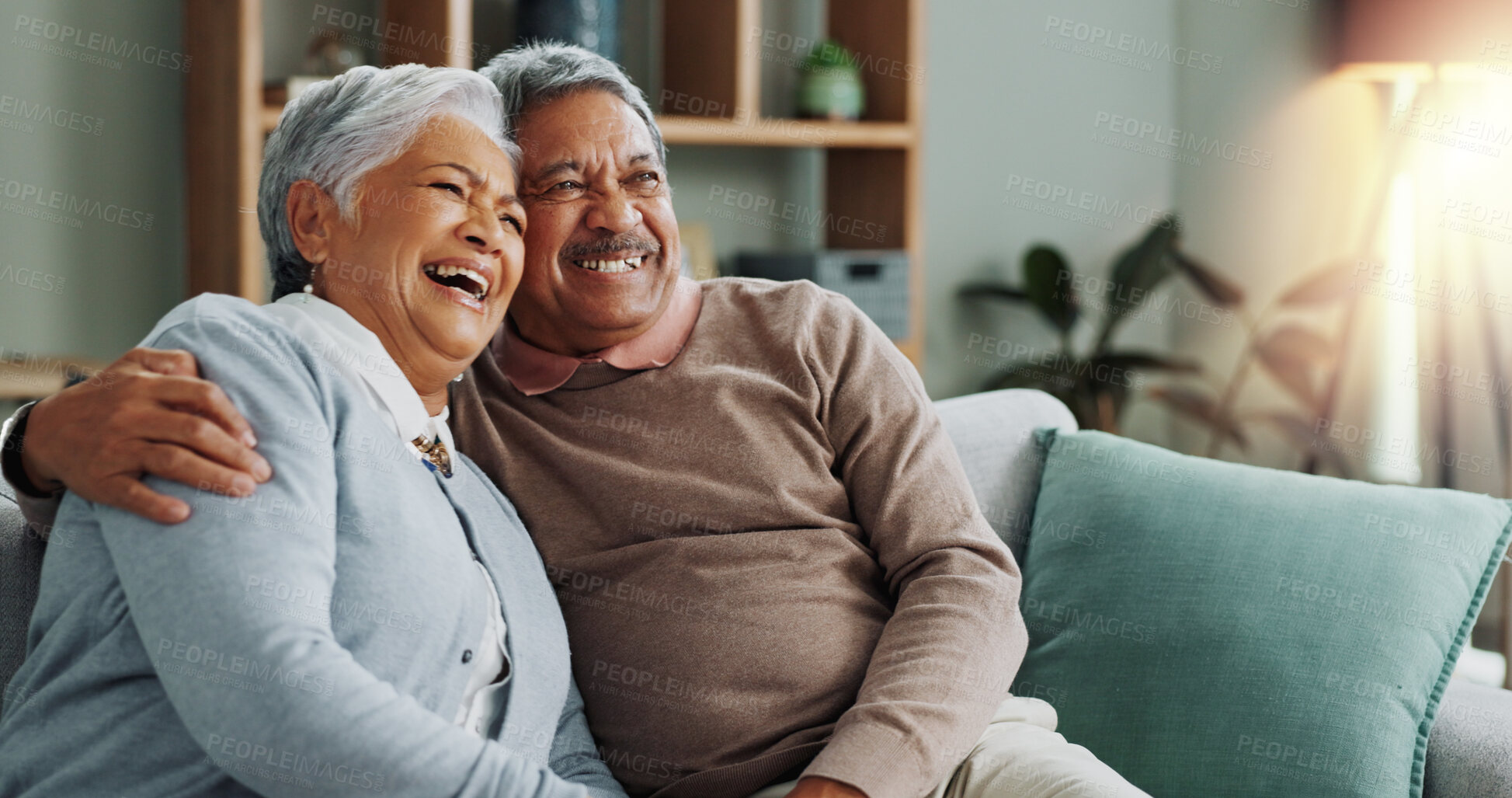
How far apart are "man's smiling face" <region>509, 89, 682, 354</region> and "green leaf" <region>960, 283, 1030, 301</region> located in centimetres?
Result: 222

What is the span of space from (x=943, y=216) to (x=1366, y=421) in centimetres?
133

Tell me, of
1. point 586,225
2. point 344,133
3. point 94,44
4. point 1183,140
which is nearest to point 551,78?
point 586,225

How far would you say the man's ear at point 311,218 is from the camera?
1.30 metres

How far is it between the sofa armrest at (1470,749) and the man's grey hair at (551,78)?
3.81 ft

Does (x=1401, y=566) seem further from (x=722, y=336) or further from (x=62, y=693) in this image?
(x=62, y=693)

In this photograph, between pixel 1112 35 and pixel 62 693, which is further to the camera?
pixel 1112 35

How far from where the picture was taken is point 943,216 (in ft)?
12.1

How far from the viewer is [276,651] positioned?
98 centimetres

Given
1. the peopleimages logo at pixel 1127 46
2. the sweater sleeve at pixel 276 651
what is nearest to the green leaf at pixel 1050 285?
the peopleimages logo at pixel 1127 46

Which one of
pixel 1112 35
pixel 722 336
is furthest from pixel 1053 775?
pixel 1112 35

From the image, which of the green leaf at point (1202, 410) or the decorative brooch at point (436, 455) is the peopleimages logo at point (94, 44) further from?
the green leaf at point (1202, 410)

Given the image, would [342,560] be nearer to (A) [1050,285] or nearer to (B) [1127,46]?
(A) [1050,285]

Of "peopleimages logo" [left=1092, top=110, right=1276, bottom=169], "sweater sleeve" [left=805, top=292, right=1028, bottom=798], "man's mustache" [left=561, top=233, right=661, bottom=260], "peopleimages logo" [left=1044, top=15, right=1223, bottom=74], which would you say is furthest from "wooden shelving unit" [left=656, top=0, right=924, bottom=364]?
"sweater sleeve" [left=805, top=292, right=1028, bottom=798]

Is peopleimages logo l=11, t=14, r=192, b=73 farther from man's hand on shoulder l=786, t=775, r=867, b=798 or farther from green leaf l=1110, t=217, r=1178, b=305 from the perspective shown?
green leaf l=1110, t=217, r=1178, b=305
